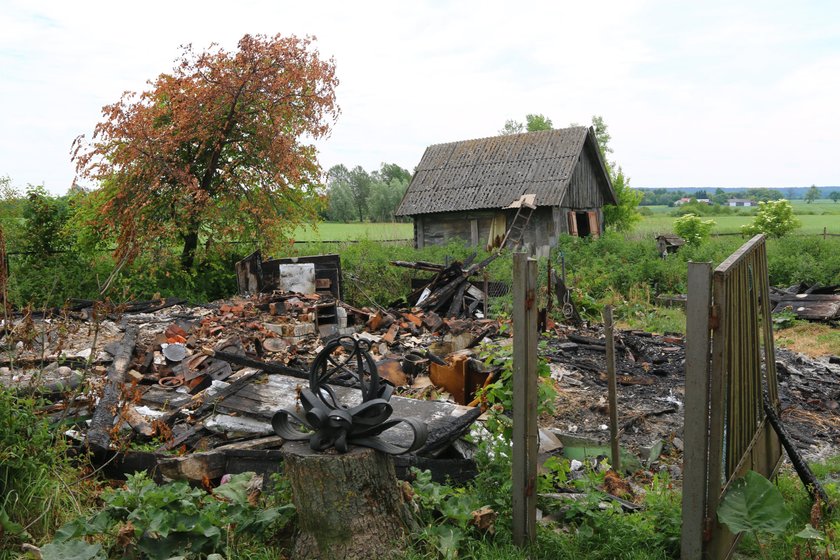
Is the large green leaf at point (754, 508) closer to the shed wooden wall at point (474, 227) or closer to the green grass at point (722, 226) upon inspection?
the shed wooden wall at point (474, 227)

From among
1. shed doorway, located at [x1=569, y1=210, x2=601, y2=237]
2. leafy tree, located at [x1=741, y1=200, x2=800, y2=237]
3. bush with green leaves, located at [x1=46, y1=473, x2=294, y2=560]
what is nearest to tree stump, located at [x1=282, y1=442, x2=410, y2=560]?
bush with green leaves, located at [x1=46, y1=473, x2=294, y2=560]

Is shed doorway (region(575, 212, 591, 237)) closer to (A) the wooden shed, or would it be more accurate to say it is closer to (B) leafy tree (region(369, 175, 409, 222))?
(A) the wooden shed

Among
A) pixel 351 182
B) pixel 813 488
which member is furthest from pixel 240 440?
pixel 351 182

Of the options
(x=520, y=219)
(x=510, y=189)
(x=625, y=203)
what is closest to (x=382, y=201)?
(x=625, y=203)

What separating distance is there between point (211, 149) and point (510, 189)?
32.8ft

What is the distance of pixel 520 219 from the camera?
21.7 meters

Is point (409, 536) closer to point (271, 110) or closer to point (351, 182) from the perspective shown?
point (271, 110)

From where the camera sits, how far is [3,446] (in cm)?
405

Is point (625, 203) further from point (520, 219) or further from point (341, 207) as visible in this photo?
point (341, 207)

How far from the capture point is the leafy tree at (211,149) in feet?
49.5

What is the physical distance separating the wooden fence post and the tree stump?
4.89 feet

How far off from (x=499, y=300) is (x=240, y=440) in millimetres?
8185

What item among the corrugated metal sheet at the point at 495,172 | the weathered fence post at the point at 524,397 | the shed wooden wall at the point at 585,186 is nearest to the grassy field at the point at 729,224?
the shed wooden wall at the point at 585,186

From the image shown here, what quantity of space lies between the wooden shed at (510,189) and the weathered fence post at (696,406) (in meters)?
18.1
